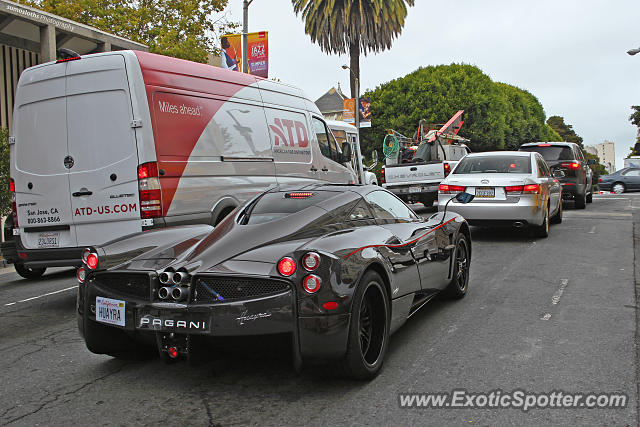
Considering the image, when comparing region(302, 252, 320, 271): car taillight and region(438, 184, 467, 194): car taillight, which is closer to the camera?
region(302, 252, 320, 271): car taillight

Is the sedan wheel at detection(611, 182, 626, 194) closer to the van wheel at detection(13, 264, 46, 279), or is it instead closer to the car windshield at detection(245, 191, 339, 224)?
the van wheel at detection(13, 264, 46, 279)

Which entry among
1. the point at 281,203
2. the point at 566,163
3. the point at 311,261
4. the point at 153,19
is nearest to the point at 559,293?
the point at 281,203

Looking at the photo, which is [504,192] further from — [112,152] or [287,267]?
[287,267]

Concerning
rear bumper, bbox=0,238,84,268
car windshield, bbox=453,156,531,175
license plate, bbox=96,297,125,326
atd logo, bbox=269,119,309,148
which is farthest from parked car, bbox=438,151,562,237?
license plate, bbox=96,297,125,326

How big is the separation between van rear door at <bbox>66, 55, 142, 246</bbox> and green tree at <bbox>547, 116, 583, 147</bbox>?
11089cm

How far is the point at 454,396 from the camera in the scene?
3660 millimetres

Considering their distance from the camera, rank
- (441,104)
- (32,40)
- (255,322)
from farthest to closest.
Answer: (441,104) < (32,40) < (255,322)

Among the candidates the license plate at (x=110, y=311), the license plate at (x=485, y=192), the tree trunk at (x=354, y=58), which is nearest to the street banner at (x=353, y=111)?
the tree trunk at (x=354, y=58)

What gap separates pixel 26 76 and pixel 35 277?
127 inches

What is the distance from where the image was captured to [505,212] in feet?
33.4

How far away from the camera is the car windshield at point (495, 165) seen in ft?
35.3

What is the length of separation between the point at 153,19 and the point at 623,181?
26336mm

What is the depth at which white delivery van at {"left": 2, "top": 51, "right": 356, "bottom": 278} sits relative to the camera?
6855 mm

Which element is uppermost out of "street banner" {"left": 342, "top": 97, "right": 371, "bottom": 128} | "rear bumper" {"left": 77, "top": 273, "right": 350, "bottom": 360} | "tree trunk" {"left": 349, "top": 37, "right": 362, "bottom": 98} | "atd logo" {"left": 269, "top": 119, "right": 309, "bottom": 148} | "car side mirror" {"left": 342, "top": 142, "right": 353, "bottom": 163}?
"tree trunk" {"left": 349, "top": 37, "right": 362, "bottom": 98}
